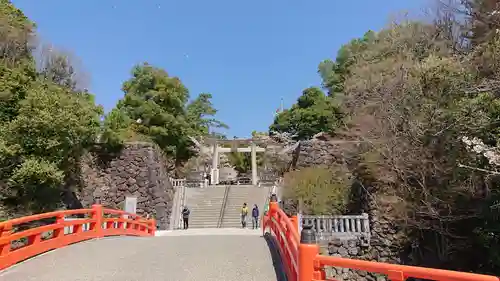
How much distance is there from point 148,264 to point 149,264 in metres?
0.02

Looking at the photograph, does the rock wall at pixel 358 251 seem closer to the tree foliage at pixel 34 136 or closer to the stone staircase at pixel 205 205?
the stone staircase at pixel 205 205

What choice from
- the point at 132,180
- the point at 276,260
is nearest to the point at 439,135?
the point at 276,260

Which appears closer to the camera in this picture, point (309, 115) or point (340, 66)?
point (340, 66)

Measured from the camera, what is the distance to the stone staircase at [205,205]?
19.8 metres

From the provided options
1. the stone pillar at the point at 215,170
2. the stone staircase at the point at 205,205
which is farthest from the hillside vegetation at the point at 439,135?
the stone pillar at the point at 215,170

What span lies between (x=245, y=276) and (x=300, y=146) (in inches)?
784

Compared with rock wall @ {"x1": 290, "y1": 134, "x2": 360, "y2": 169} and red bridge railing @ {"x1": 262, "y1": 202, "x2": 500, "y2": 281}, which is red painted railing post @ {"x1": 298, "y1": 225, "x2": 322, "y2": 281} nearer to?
red bridge railing @ {"x1": 262, "y1": 202, "x2": 500, "y2": 281}

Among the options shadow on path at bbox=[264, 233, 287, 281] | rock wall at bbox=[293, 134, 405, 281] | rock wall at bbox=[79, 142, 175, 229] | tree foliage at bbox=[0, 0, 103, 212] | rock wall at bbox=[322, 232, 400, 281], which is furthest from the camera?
rock wall at bbox=[79, 142, 175, 229]

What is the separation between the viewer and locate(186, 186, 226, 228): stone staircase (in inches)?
780

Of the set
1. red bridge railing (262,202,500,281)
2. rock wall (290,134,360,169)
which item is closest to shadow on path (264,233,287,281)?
red bridge railing (262,202,500,281)

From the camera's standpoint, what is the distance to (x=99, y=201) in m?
20.8

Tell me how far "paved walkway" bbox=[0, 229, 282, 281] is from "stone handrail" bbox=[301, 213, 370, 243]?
625 cm

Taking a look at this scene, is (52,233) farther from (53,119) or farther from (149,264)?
(53,119)

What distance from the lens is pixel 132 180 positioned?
21406 mm
